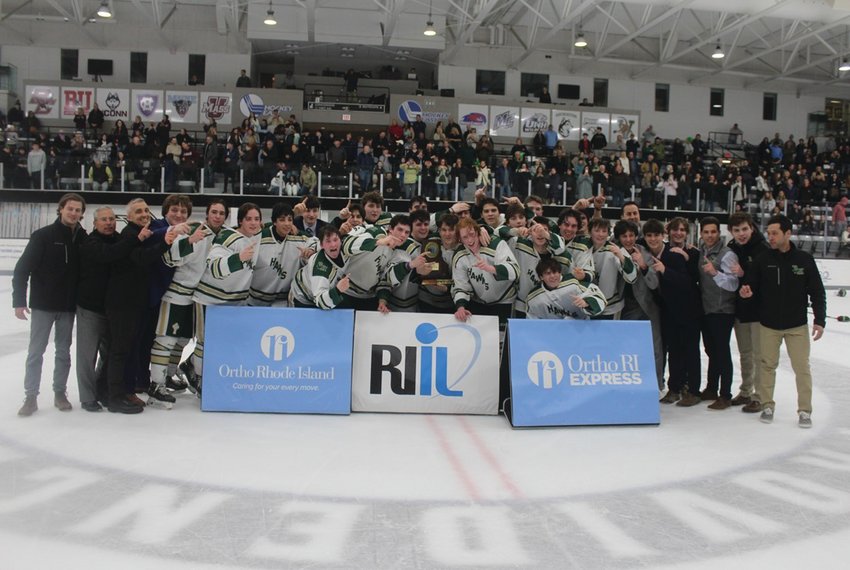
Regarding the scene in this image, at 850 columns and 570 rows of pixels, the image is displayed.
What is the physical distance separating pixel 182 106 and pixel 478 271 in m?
24.0

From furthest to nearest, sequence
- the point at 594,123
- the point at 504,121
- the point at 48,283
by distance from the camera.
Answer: the point at 594,123
the point at 504,121
the point at 48,283

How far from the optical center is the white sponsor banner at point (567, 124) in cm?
2850

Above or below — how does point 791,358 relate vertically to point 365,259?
below

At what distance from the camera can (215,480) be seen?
411 centimetres

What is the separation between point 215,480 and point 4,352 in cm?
537

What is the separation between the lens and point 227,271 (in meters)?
5.72

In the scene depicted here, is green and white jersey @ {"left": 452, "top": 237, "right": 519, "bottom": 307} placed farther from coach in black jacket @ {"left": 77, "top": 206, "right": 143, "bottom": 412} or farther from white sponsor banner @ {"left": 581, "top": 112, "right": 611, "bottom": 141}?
white sponsor banner @ {"left": 581, "top": 112, "right": 611, "bottom": 141}

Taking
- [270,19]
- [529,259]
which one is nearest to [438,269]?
[529,259]

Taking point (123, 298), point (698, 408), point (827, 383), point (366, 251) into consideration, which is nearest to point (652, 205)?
point (827, 383)

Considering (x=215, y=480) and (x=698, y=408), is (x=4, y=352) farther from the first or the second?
(x=698, y=408)

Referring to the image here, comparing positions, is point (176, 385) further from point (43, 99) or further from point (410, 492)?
point (43, 99)

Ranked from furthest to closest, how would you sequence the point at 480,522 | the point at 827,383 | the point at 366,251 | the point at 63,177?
1. the point at 63,177
2. the point at 827,383
3. the point at 366,251
4. the point at 480,522

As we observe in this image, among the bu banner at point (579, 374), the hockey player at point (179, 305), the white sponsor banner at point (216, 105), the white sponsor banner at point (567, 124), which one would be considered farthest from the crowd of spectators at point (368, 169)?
the bu banner at point (579, 374)

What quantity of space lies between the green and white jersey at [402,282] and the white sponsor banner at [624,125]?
79.6ft
